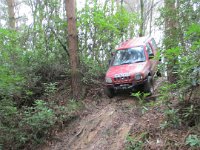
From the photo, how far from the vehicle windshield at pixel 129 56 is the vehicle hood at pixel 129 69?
289 millimetres

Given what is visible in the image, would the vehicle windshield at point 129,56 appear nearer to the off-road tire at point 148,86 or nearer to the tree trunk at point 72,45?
the off-road tire at point 148,86

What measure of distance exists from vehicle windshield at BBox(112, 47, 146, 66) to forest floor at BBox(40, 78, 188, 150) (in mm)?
1245

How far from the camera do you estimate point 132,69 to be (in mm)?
8508

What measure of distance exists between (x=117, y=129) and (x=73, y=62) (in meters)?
3.88

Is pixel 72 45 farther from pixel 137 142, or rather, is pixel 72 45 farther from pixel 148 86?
pixel 137 142

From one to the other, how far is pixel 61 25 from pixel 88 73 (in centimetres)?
287

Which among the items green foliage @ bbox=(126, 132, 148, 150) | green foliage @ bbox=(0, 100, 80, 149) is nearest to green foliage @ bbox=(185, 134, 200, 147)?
green foliage @ bbox=(126, 132, 148, 150)

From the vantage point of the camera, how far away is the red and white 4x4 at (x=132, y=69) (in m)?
8.33

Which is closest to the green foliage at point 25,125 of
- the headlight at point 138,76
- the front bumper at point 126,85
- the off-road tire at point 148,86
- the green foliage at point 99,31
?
the front bumper at point 126,85

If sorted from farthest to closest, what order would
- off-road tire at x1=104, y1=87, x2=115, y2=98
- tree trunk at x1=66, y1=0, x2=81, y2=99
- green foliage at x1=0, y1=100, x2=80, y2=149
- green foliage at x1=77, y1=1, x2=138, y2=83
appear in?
green foliage at x1=77, y1=1, x2=138, y2=83 < tree trunk at x1=66, y1=0, x2=81, y2=99 < off-road tire at x1=104, y1=87, x2=115, y2=98 < green foliage at x1=0, y1=100, x2=80, y2=149

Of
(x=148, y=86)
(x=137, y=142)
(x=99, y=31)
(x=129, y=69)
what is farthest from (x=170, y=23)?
(x=137, y=142)

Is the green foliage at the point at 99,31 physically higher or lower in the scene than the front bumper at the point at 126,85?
higher

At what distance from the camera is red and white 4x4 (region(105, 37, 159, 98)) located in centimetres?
833

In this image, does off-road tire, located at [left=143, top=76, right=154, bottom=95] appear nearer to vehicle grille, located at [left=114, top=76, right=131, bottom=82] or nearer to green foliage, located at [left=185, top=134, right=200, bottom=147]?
vehicle grille, located at [left=114, top=76, right=131, bottom=82]
